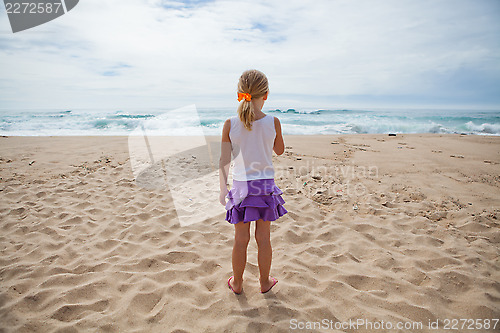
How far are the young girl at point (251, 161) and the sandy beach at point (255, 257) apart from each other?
61cm

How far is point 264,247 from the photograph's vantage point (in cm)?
222

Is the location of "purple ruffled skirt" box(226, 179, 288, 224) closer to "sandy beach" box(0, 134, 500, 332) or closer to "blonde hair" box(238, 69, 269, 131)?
"blonde hair" box(238, 69, 269, 131)

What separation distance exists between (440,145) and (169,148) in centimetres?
868

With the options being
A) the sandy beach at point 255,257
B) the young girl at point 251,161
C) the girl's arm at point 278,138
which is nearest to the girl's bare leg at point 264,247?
the young girl at point 251,161

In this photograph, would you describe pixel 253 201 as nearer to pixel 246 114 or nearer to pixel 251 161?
pixel 251 161

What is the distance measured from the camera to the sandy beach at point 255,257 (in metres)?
2.14

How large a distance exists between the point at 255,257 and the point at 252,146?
1490 mm

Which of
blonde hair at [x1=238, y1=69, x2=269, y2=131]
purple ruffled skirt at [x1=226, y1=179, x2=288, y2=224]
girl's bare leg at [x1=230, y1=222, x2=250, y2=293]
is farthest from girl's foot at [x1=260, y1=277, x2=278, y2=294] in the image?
blonde hair at [x1=238, y1=69, x2=269, y2=131]

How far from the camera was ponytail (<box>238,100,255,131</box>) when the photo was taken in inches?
77.3

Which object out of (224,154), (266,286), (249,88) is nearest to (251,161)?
(224,154)

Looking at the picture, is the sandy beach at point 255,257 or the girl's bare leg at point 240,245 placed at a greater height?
the girl's bare leg at point 240,245

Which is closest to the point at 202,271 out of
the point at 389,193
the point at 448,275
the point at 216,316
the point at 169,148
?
the point at 216,316

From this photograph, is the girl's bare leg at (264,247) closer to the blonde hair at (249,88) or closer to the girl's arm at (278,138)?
the girl's arm at (278,138)

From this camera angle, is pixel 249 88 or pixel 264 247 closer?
pixel 249 88
